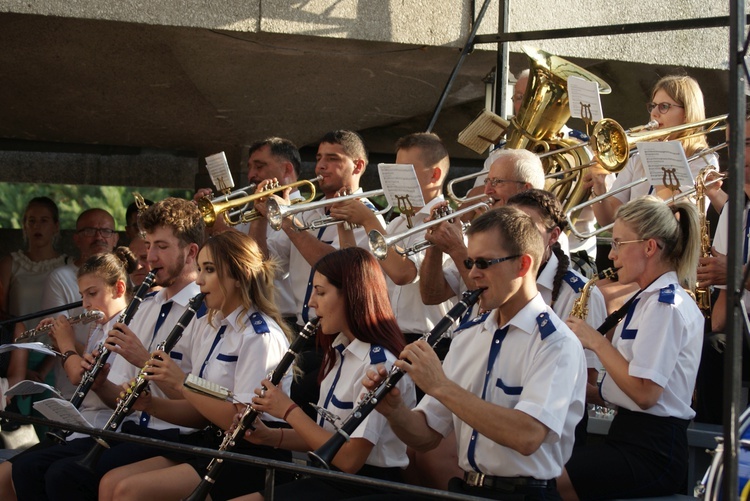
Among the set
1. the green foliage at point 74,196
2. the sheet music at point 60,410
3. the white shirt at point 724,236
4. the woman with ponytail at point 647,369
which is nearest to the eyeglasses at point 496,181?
the woman with ponytail at point 647,369

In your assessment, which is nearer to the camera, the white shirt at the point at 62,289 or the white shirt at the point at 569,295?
the white shirt at the point at 569,295

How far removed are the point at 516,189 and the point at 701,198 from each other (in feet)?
3.02

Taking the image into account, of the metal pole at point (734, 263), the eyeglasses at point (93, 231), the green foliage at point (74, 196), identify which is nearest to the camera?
the metal pole at point (734, 263)

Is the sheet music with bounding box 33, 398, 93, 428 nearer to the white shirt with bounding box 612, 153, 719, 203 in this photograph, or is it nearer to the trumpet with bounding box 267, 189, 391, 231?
the trumpet with bounding box 267, 189, 391, 231

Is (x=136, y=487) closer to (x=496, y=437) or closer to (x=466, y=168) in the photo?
(x=496, y=437)

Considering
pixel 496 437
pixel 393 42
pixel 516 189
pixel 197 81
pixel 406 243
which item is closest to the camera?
pixel 496 437

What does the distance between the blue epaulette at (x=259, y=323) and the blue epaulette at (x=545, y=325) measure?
1469 mm

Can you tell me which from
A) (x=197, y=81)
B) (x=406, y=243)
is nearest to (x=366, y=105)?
(x=197, y=81)

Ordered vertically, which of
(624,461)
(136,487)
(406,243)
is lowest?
(136,487)

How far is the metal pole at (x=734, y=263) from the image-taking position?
244cm

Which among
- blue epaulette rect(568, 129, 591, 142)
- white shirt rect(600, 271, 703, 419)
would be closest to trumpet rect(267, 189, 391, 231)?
blue epaulette rect(568, 129, 591, 142)

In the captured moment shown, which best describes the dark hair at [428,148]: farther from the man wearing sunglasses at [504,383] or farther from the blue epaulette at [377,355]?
the man wearing sunglasses at [504,383]

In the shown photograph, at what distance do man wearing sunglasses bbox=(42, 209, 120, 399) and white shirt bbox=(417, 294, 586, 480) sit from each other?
3.40 meters

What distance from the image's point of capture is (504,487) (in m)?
3.20
